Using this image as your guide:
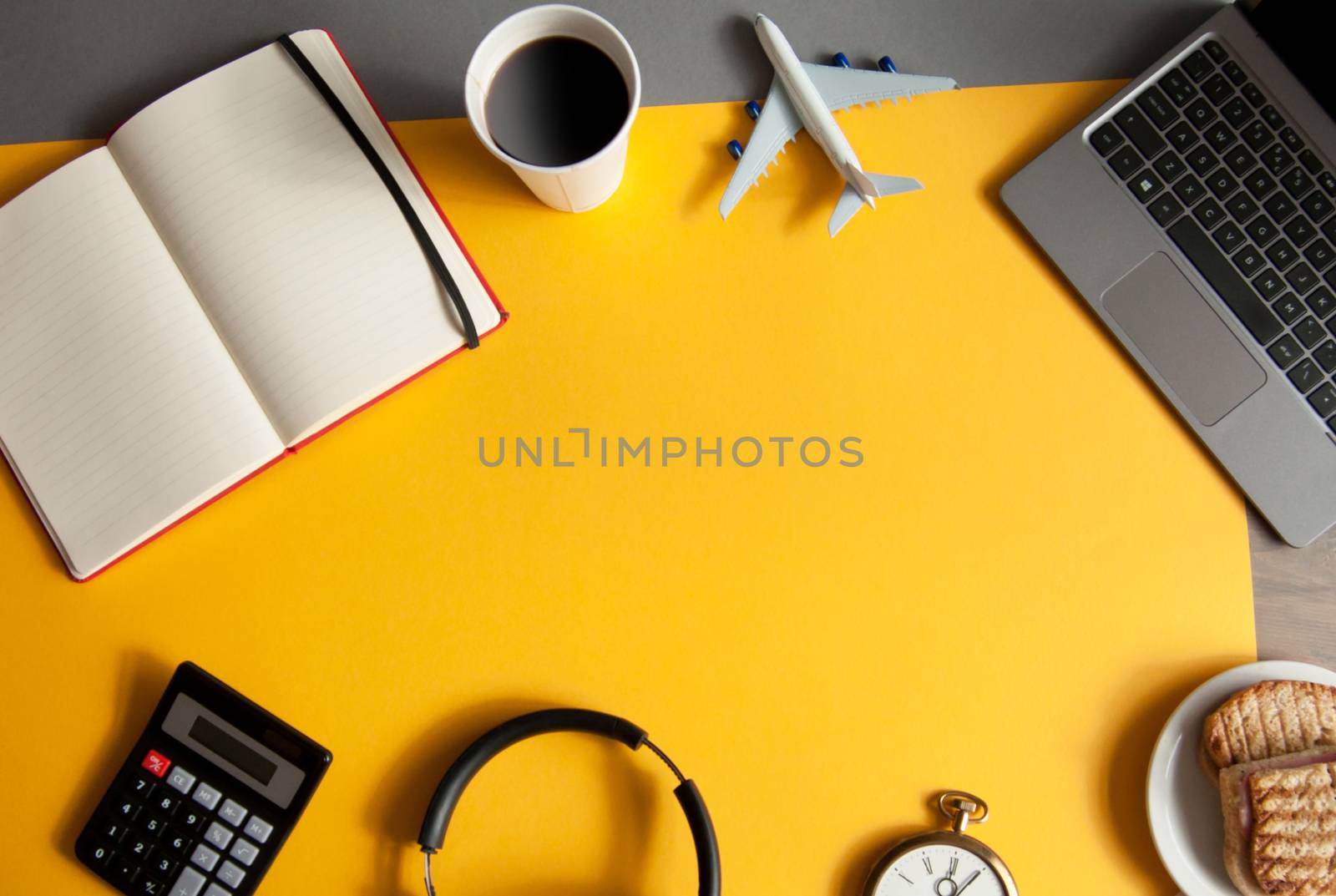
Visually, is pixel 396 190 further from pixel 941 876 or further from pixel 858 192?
pixel 941 876

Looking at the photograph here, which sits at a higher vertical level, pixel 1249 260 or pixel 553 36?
pixel 553 36

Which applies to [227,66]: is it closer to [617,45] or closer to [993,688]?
[617,45]

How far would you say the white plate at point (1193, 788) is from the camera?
646 mm

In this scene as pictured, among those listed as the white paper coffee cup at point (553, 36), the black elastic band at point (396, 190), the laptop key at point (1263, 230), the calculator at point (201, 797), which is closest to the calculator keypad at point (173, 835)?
the calculator at point (201, 797)

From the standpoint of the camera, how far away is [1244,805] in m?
0.61

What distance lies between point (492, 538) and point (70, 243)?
1.32ft

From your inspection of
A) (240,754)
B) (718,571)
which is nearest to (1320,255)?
(718,571)

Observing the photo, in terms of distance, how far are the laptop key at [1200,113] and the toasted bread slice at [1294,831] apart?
0.48 meters

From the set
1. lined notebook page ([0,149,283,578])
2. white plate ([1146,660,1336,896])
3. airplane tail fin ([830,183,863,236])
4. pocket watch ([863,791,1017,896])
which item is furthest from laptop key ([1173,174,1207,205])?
lined notebook page ([0,149,283,578])

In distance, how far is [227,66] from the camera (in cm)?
69

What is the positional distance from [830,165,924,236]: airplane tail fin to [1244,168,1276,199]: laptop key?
250 mm

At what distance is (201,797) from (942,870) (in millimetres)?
560

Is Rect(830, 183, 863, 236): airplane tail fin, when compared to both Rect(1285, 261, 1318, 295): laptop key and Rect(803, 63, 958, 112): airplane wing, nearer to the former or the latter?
Rect(803, 63, 958, 112): airplane wing

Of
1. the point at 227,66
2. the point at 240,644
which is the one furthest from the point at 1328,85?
the point at 240,644
